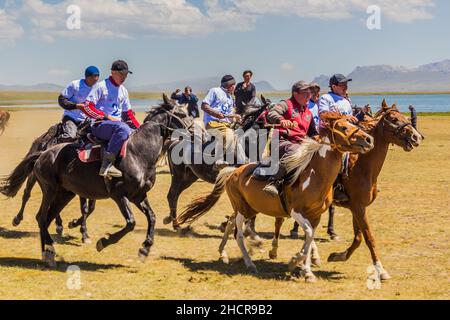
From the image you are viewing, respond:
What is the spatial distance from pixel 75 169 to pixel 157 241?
2.64 m

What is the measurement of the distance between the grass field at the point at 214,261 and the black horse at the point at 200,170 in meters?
0.51

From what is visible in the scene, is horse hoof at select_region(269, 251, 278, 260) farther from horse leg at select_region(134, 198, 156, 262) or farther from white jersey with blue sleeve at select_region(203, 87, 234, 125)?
white jersey with blue sleeve at select_region(203, 87, 234, 125)

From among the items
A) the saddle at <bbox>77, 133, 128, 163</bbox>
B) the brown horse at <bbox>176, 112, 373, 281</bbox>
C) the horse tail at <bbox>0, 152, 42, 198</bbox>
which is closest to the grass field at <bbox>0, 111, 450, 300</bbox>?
the brown horse at <bbox>176, 112, 373, 281</bbox>

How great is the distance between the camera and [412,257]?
10.6m

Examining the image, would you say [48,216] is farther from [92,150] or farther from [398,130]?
[398,130]

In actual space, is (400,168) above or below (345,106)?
below

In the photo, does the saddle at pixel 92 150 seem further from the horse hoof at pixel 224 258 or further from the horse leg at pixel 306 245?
the horse leg at pixel 306 245

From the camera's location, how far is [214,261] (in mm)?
10711

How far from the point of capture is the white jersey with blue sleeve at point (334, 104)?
413 inches

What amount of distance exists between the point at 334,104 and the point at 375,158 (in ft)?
4.48

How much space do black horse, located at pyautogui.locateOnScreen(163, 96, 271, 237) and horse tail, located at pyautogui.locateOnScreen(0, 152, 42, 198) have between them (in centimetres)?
303
